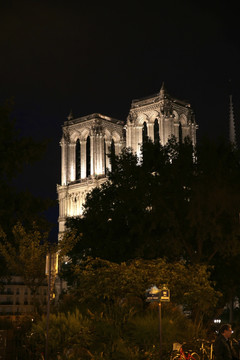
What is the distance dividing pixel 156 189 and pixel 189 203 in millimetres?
1794

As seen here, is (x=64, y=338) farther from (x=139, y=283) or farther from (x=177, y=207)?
(x=177, y=207)

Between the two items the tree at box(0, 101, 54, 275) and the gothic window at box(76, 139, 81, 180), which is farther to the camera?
the gothic window at box(76, 139, 81, 180)

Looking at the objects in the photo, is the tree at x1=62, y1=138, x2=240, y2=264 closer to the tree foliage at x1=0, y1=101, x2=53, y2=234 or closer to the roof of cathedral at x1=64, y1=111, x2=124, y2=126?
the tree foliage at x1=0, y1=101, x2=53, y2=234

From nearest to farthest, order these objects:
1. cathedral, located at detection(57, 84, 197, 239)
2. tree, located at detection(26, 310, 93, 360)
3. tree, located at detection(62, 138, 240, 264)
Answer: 1. tree, located at detection(26, 310, 93, 360)
2. tree, located at detection(62, 138, 240, 264)
3. cathedral, located at detection(57, 84, 197, 239)

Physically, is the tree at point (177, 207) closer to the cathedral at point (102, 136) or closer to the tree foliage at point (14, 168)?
the tree foliage at point (14, 168)

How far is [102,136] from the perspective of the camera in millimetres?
86250

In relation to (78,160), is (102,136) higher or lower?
higher

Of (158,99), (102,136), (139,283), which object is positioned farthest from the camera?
(102,136)

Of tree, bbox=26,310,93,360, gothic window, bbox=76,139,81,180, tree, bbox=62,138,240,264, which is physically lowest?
tree, bbox=26,310,93,360

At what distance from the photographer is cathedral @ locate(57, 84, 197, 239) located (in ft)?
259

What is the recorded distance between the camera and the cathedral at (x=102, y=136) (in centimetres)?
7906

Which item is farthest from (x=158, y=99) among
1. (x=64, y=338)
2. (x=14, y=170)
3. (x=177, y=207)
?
(x=64, y=338)

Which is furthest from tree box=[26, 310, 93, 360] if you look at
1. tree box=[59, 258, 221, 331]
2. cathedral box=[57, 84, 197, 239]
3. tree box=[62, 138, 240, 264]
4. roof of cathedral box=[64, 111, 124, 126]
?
roof of cathedral box=[64, 111, 124, 126]

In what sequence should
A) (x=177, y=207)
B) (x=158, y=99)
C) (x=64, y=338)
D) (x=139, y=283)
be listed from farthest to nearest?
1. (x=158, y=99)
2. (x=177, y=207)
3. (x=139, y=283)
4. (x=64, y=338)
